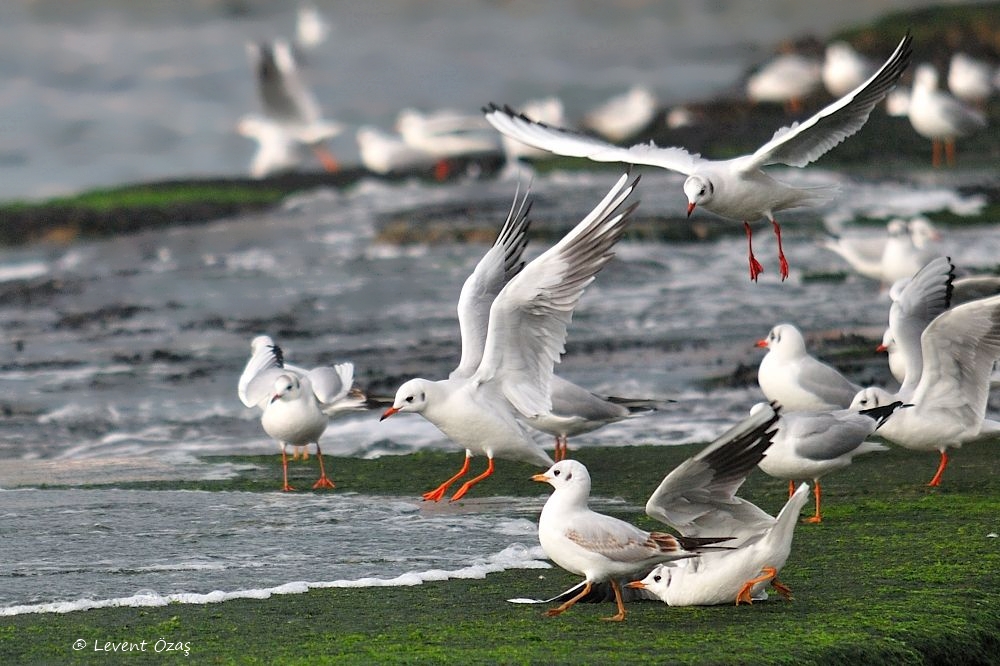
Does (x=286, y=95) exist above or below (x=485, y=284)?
above

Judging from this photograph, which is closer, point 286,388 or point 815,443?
point 815,443

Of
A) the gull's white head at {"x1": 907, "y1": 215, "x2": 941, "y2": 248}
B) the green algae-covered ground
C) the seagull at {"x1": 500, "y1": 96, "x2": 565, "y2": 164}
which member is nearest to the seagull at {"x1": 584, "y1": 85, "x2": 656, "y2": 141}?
the seagull at {"x1": 500, "y1": 96, "x2": 565, "y2": 164}

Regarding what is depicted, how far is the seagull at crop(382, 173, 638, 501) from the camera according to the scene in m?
7.81

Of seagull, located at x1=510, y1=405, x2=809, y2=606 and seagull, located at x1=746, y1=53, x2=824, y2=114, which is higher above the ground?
seagull, located at x1=746, y1=53, x2=824, y2=114

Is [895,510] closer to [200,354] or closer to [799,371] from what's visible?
[799,371]

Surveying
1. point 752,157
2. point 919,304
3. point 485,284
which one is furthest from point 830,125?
point 485,284

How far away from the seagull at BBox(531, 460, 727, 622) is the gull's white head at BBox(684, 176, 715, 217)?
96.1 inches

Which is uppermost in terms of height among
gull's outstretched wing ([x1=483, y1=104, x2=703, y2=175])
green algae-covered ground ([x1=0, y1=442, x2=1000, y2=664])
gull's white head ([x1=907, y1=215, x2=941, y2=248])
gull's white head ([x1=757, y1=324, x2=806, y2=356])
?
gull's outstretched wing ([x1=483, y1=104, x2=703, y2=175])

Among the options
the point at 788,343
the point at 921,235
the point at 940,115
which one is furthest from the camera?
the point at 940,115

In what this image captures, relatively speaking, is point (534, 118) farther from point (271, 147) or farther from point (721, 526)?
point (721, 526)

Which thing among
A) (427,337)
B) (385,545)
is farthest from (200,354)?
(385,545)

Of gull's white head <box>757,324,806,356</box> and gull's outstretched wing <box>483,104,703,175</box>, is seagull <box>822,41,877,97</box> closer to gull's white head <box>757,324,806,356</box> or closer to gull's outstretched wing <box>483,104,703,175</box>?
gull's white head <box>757,324,806,356</box>

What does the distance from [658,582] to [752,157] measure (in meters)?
2.86

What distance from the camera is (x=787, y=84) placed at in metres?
29.1
